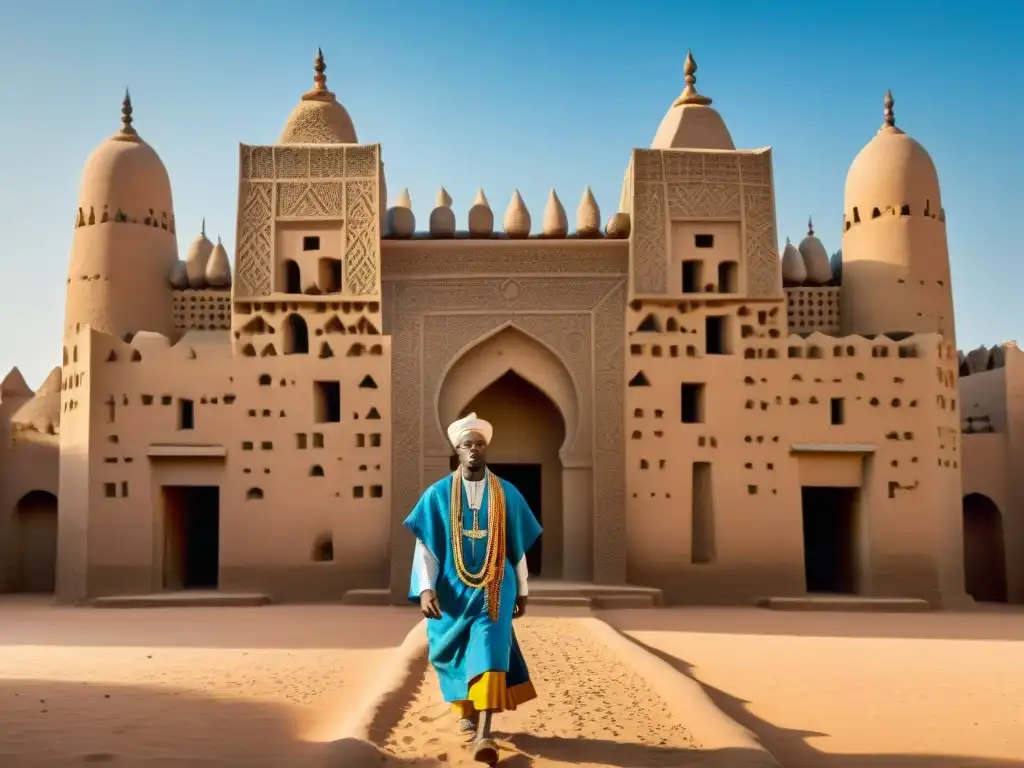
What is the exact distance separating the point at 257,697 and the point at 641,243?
11.6 metres

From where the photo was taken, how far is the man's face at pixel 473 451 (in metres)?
6.25

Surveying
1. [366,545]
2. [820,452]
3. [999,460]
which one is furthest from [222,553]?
[999,460]

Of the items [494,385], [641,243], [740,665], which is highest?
[641,243]

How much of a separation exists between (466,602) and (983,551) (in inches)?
639

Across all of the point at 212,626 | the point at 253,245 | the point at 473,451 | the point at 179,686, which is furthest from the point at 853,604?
the point at 473,451

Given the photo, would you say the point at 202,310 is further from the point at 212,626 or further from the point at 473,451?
the point at 473,451

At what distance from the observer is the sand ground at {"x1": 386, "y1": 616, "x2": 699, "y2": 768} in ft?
18.3

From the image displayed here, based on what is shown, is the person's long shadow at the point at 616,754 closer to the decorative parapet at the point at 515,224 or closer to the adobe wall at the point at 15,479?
the decorative parapet at the point at 515,224

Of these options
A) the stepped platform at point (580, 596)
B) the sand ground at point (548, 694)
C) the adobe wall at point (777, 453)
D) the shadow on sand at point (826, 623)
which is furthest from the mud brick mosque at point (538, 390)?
the sand ground at point (548, 694)

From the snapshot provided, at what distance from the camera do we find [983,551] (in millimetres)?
19688

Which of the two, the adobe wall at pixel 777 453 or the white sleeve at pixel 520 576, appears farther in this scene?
the adobe wall at pixel 777 453

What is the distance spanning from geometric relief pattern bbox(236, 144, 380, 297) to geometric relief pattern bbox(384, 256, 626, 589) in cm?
78

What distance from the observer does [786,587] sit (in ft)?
55.2

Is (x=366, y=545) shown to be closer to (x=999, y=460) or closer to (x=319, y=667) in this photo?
(x=319, y=667)
